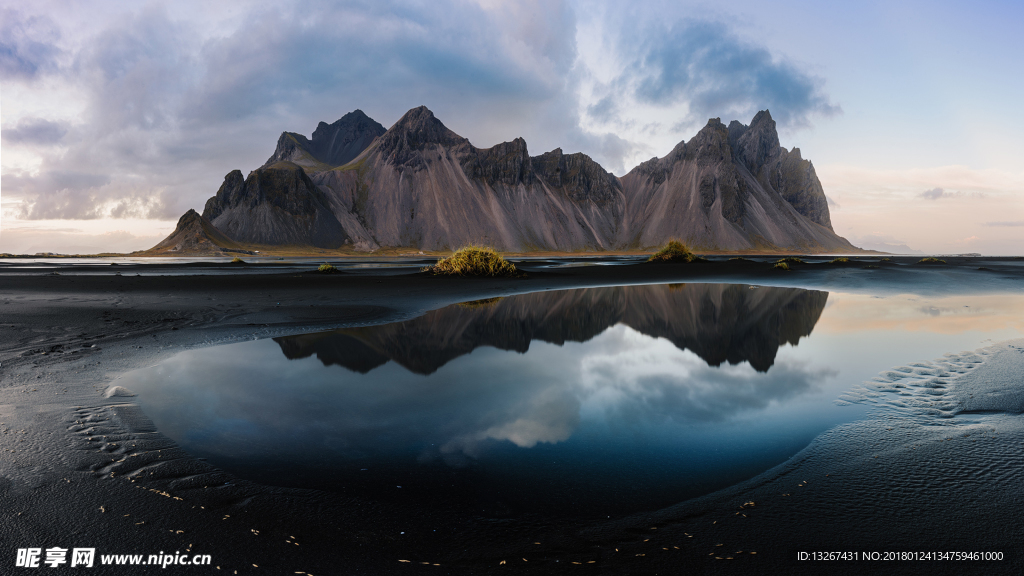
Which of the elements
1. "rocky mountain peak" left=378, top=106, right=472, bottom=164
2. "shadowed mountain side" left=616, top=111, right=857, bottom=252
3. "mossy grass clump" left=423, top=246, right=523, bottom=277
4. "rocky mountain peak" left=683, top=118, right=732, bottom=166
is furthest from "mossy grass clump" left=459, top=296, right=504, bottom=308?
"rocky mountain peak" left=683, top=118, right=732, bottom=166

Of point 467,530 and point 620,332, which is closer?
point 467,530

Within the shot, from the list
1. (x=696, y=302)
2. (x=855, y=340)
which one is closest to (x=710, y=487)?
(x=855, y=340)

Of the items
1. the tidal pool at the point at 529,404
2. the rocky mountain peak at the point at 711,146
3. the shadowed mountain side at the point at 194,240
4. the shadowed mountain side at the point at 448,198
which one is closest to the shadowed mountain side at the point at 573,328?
the tidal pool at the point at 529,404

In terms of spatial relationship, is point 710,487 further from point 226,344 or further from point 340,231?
point 340,231

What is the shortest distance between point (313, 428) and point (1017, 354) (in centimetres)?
1258

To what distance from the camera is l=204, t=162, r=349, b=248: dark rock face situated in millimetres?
151750

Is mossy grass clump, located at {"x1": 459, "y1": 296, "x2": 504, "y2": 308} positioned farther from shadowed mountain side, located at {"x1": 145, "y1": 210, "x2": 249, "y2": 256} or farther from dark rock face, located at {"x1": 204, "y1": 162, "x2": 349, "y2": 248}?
dark rock face, located at {"x1": 204, "y1": 162, "x2": 349, "y2": 248}

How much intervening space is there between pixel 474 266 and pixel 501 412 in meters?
27.7

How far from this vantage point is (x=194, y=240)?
445 ft

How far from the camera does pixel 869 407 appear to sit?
237 inches

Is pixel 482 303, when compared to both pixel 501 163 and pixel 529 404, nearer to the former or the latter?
pixel 529 404

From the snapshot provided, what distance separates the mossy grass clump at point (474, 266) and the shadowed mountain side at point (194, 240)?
386ft

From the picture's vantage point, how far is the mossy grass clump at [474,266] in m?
33.0

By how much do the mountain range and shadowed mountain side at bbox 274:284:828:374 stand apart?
139 metres
